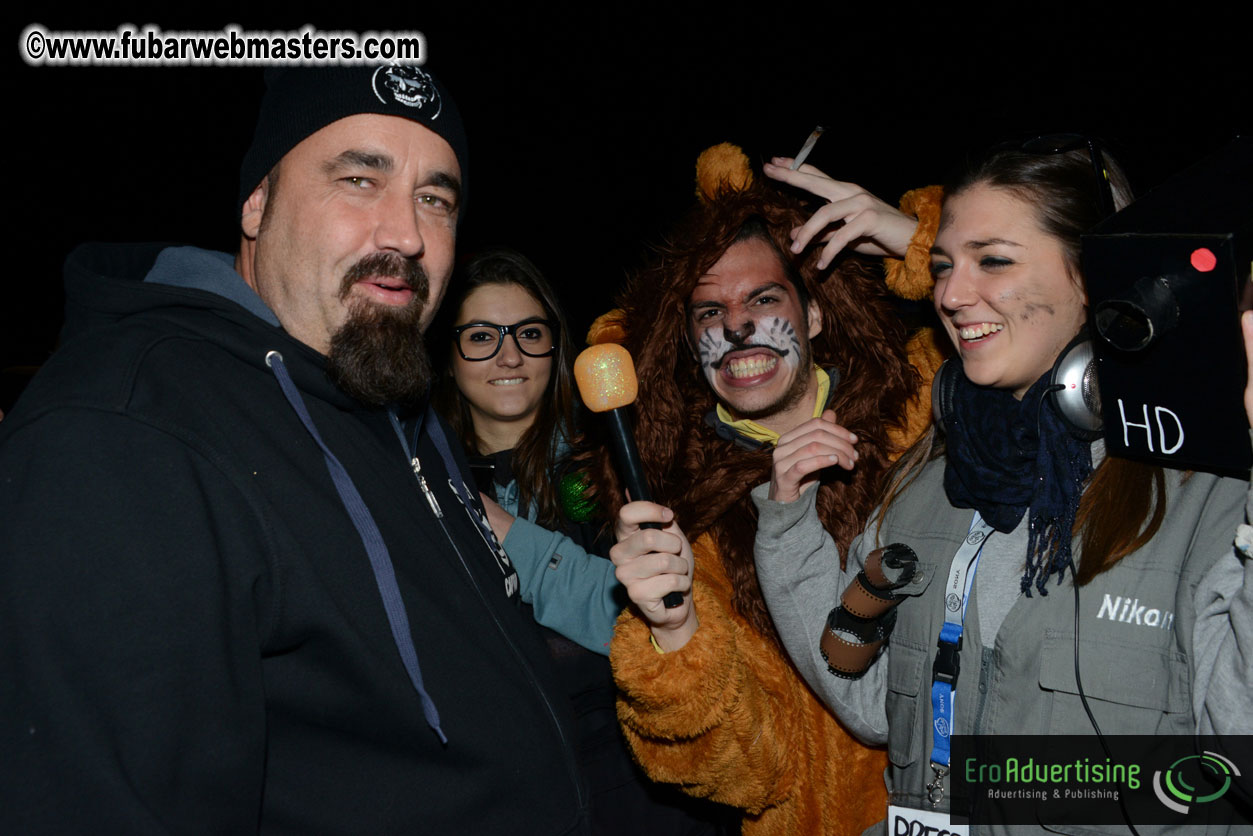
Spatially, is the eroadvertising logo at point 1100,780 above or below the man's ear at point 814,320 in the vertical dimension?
below

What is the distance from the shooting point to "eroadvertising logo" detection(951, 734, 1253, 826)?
1.65m

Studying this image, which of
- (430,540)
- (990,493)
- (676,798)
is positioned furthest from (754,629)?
(430,540)

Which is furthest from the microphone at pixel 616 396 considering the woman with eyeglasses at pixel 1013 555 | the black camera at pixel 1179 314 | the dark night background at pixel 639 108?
the dark night background at pixel 639 108

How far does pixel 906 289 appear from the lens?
8.86 ft

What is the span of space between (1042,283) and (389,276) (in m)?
1.60

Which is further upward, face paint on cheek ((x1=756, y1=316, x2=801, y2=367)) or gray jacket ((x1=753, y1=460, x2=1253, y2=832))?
face paint on cheek ((x1=756, y1=316, x2=801, y2=367))

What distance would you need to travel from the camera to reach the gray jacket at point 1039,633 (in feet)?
5.35

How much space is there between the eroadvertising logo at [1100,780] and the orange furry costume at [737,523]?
1.66ft

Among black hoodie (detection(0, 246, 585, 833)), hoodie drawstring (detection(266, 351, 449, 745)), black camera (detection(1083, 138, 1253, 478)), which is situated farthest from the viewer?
hoodie drawstring (detection(266, 351, 449, 745))

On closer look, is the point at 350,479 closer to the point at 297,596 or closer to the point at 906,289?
the point at 297,596

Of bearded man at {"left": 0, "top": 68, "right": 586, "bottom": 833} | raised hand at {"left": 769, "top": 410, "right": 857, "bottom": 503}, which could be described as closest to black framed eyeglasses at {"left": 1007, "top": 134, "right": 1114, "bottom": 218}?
raised hand at {"left": 769, "top": 410, "right": 857, "bottom": 503}

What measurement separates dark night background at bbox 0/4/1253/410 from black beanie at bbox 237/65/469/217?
3192mm

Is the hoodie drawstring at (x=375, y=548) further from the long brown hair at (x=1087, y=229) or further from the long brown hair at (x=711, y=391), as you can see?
the long brown hair at (x=1087, y=229)

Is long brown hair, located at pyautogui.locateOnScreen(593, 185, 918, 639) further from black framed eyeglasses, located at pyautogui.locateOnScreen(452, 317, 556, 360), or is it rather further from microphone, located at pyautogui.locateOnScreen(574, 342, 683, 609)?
microphone, located at pyautogui.locateOnScreen(574, 342, 683, 609)
